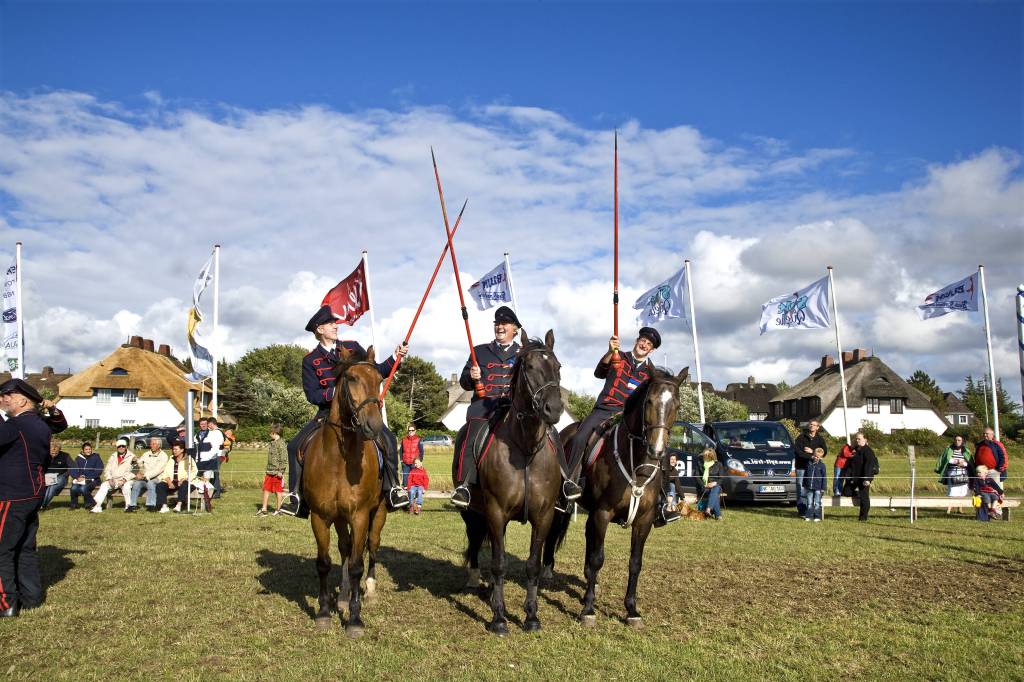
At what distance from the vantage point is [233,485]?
87.4 feet

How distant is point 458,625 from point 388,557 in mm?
4301

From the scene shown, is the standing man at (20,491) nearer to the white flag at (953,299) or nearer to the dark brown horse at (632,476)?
the dark brown horse at (632,476)

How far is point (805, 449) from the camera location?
1898 cm

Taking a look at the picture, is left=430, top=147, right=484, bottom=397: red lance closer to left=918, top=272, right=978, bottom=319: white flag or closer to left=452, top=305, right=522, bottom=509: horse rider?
left=452, top=305, right=522, bottom=509: horse rider

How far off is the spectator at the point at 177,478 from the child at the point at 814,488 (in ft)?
50.9

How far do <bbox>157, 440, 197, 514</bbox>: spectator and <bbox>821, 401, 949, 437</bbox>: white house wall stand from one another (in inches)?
2546

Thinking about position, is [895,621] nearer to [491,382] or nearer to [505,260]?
[491,382]

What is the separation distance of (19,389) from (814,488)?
1625cm

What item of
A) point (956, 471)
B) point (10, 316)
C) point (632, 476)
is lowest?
point (956, 471)

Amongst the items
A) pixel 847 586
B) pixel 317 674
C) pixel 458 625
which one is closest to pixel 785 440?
pixel 847 586

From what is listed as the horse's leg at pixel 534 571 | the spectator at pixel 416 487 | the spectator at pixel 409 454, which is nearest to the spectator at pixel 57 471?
the spectator at pixel 409 454

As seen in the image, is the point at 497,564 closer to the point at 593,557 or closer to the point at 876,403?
the point at 593,557

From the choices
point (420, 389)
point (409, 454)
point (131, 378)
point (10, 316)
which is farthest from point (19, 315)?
point (420, 389)

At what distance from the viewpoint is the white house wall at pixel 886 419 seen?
233 ft
